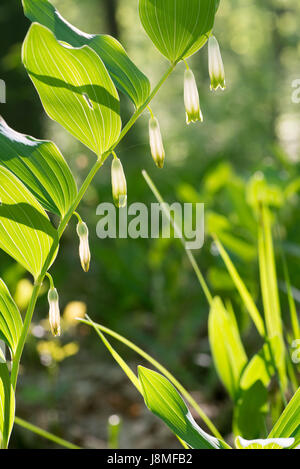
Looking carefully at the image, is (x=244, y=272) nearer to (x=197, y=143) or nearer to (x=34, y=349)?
(x=34, y=349)

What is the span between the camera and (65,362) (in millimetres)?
1911

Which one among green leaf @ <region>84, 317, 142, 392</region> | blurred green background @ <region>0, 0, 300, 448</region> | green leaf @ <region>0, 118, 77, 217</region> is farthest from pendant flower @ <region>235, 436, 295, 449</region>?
blurred green background @ <region>0, 0, 300, 448</region>

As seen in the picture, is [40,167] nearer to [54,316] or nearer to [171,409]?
[54,316]

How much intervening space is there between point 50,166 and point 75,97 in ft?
0.29

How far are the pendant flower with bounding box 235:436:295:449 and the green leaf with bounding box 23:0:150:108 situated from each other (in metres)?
0.42

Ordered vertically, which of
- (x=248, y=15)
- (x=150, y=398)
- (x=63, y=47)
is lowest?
(x=150, y=398)

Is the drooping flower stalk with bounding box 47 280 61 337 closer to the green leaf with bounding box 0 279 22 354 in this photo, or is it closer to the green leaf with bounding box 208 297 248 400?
the green leaf with bounding box 0 279 22 354

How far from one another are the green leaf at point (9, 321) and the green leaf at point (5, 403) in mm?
38

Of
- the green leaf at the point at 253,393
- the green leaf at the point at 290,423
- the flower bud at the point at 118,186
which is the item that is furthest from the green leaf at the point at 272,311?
the flower bud at the point at 118,186

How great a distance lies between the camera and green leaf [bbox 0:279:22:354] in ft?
2.09

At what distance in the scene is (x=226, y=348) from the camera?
0.92m

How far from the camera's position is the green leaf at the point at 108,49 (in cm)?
59
